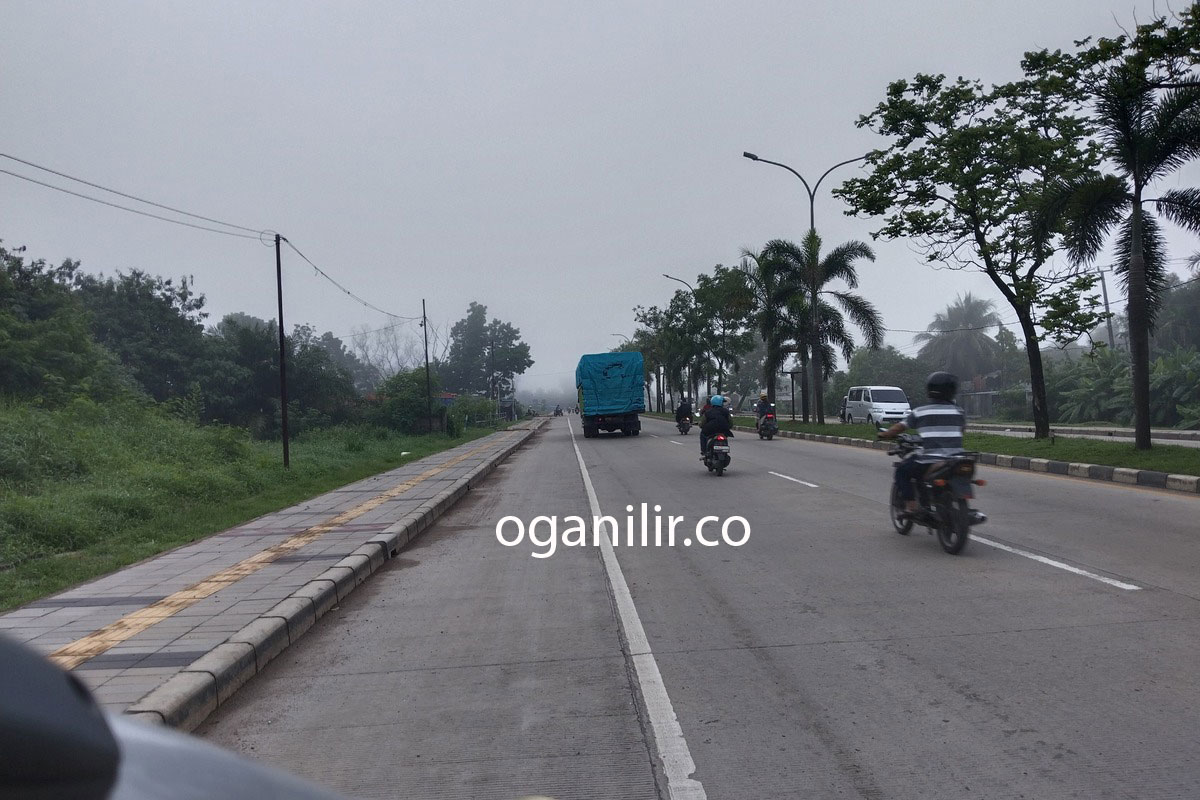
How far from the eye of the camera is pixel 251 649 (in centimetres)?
571

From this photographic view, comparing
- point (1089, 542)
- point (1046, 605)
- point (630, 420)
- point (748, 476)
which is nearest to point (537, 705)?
point (1046, 605)

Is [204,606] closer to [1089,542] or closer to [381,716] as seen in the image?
[381,716]

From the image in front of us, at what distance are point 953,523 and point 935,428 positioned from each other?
0.96m

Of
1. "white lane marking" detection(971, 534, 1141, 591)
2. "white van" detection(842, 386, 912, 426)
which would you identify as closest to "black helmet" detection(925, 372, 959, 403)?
"white lane marking" detection(971, 534, 1141, 591)

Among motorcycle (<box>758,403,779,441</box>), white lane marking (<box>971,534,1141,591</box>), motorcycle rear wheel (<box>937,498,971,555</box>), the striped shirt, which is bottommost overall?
white lane marking (<box>971,534,1141,591</box>)

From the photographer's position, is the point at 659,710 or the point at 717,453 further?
the point at 717,453

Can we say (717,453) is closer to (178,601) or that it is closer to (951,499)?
(951,499)

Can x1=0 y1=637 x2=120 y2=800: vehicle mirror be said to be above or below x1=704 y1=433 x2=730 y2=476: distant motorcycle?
above

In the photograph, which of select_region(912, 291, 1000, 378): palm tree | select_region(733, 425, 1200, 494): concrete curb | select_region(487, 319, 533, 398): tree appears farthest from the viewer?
select_region(487, 319, 533, 398): tree

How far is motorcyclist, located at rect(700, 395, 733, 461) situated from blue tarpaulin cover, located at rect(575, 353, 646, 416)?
19.2 meters

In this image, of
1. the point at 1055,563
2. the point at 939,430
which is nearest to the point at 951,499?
the point at 939,430

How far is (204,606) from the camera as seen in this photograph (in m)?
7.00

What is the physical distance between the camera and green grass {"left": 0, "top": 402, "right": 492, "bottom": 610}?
9.91 meters

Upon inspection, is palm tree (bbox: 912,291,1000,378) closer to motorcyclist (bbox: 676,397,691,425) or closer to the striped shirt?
motorcyclist (bbox: 676,397,691,425)
